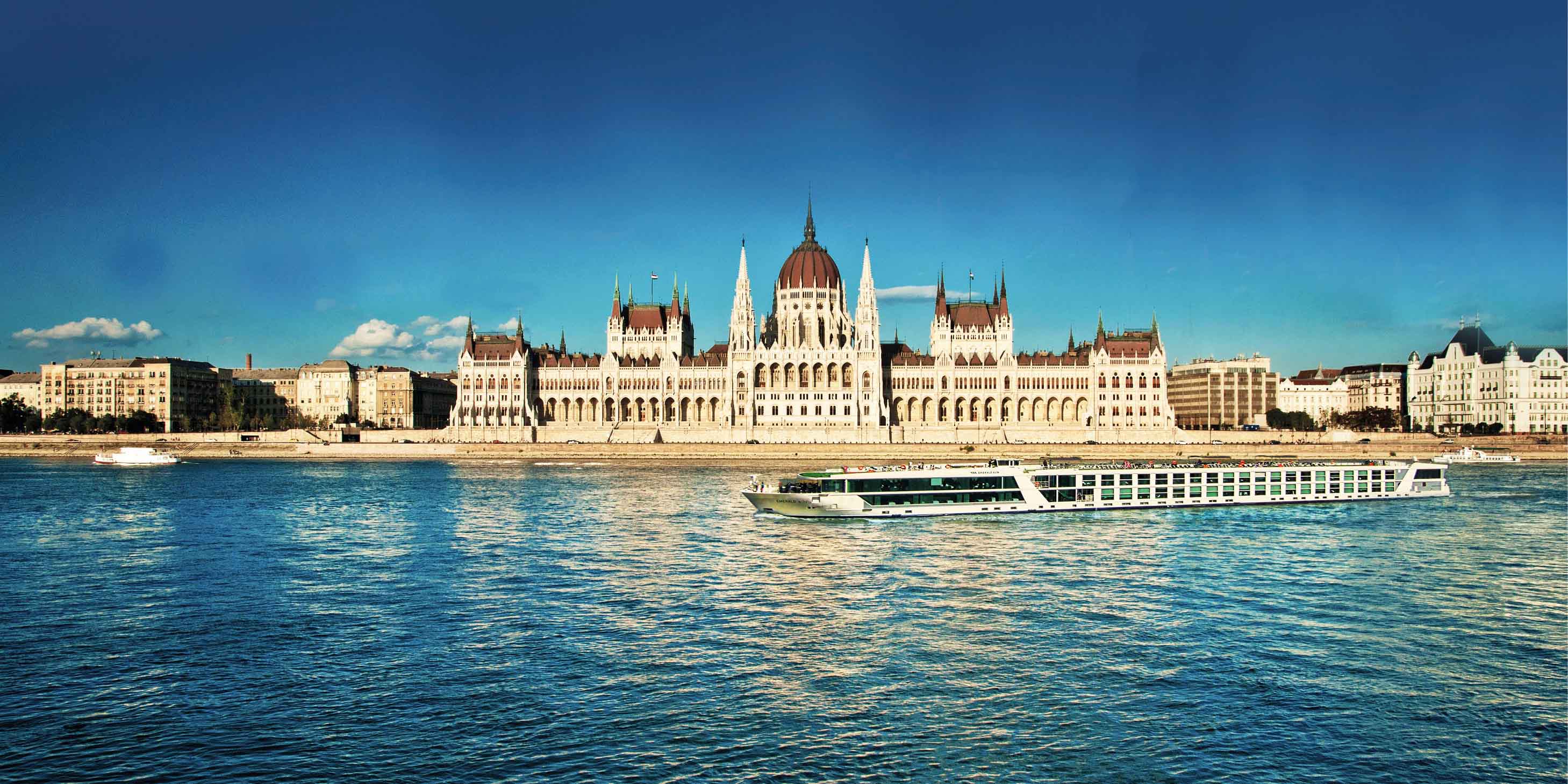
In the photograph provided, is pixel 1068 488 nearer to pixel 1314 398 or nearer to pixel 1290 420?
pixel 1290 420

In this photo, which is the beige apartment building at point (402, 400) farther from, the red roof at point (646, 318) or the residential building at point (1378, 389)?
the residential building at point (1378, 389)

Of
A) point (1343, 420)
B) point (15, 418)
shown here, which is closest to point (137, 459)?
point (15, 418)

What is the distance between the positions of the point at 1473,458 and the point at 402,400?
126 m

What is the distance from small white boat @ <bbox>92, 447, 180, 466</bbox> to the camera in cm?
10250

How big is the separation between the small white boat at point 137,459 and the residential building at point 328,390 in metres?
59.0

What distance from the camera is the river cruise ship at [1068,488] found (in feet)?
161

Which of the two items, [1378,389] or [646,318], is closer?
[646,318]

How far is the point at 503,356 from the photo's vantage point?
137m

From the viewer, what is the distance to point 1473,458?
102m

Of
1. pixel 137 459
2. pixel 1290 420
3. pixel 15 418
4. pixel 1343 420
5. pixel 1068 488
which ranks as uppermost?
pixel 15 418

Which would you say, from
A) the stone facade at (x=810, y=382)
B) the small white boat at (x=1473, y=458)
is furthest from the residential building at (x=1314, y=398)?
the small white boat at (x=1473, y=458)

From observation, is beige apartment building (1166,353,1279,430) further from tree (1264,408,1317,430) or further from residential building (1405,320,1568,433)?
residential building (1405,320,1568,433)

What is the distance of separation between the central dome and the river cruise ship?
78432 mm

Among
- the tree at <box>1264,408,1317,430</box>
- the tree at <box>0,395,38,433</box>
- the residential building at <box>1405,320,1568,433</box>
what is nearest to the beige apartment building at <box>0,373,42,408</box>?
the tree at <box>0,395,38,433</box>
